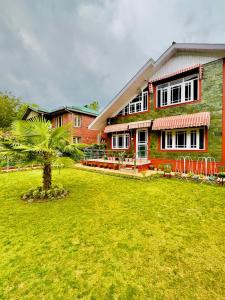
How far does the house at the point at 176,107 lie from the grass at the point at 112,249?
6345mm

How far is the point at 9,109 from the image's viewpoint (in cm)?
3500

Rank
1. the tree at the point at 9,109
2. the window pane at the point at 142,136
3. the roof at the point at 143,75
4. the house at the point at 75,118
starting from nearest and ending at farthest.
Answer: the roof at the point at 143,75
the window pane at the point at 142,136
the house at the point at 75,118
the tree at the point at 9,109

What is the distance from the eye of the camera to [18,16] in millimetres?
13977

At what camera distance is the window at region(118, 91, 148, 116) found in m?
15.2

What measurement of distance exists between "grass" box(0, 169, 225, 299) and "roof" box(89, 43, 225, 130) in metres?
10.3

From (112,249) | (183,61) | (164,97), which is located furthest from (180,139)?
(112,249)

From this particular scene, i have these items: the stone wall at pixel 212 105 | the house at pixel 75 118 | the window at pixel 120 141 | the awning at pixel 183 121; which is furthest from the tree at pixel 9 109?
the stone wall at pixel 212 105

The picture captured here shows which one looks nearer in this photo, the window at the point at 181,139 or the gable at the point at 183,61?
the gable at the point at 183,61

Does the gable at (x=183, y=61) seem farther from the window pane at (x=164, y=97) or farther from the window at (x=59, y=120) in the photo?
the window at (x=59, y=120)

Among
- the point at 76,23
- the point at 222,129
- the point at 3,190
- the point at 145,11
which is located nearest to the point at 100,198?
the point at 3,190

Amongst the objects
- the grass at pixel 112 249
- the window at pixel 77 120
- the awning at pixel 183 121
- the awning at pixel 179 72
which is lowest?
the grass at pixel 112 249

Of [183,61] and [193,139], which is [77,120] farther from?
[193,139]

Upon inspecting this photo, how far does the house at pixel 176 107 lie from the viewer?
427 inches

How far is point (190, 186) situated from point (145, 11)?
49.7 feet
